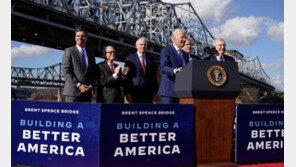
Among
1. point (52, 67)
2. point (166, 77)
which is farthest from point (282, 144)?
point (52, 67)

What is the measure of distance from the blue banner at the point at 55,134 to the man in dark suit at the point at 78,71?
64 centimetres

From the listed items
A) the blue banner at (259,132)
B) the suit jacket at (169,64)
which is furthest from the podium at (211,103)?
the suit jacket at (169,64)

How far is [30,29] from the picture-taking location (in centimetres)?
2964

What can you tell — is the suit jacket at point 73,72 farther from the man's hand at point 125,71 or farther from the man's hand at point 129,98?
the man's hand at point 129,98

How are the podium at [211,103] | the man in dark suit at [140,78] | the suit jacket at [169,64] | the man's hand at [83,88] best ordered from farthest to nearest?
the man in dark suit at [140,78] → the suit jacket at [169,64] → the man's hand at [83,88] → the podium at [211,103]

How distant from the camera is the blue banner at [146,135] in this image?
2.72 metres

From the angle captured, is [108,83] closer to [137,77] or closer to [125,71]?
[125,71]

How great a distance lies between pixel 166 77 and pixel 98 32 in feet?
104

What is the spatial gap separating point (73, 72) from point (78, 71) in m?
0.06

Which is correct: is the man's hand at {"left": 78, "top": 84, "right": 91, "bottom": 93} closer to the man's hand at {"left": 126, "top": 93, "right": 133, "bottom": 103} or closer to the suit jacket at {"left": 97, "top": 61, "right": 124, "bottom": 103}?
the suit jacket at {"left": 97, "top": 61, "right": 124, "bottom": 103}

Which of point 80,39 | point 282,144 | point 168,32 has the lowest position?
point 282,144

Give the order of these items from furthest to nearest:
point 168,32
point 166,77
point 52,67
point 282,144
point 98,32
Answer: point 52,67, point 168,32, point 98,32, point 166,77, point 282,144

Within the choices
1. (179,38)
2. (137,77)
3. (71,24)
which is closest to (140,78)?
(137,77)

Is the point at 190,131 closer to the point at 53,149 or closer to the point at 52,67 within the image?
the point at 53,149
